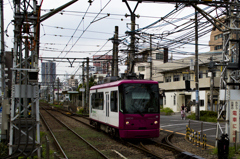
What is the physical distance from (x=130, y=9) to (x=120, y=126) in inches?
339

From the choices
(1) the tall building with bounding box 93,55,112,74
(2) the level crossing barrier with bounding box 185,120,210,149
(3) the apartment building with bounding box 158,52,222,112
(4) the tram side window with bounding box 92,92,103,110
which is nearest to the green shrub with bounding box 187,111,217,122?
(3) the apartment building with bounding box 158,52,222,112

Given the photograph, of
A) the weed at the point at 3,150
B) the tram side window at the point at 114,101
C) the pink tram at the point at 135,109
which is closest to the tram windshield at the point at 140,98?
the pink tram at the point at 135,109

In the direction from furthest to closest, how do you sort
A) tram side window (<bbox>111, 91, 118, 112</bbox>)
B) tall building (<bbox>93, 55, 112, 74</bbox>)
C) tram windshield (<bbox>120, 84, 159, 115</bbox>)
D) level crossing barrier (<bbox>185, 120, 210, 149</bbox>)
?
tall building (<bbox>93, 55, 112, 74</bbox>) → tram side window (<bbox>111, 91, 118, 112</bbox>) → tram windshield (<bbox>120, 84, 159, 115</bbox>) → level crossing barrier (<bbox>185, 120, 210, 149</bbox>)

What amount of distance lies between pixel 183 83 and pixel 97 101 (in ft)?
78.1

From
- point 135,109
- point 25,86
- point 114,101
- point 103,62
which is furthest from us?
point 103,62

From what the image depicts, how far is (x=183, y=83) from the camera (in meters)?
38.5

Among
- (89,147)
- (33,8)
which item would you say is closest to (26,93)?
(33,8)

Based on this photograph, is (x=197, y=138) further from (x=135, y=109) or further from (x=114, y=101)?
(x=114, y=101)

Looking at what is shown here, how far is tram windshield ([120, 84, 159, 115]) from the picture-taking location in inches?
496

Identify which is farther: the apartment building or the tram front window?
the apartment building

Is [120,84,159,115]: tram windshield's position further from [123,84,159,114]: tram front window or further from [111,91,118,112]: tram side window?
[111,91,118,112]: tram side window

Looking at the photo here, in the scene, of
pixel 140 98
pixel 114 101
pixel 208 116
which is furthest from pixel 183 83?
pixel 140 98

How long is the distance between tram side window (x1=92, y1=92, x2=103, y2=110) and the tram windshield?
3701 mm

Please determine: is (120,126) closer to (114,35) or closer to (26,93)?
(26,93)
